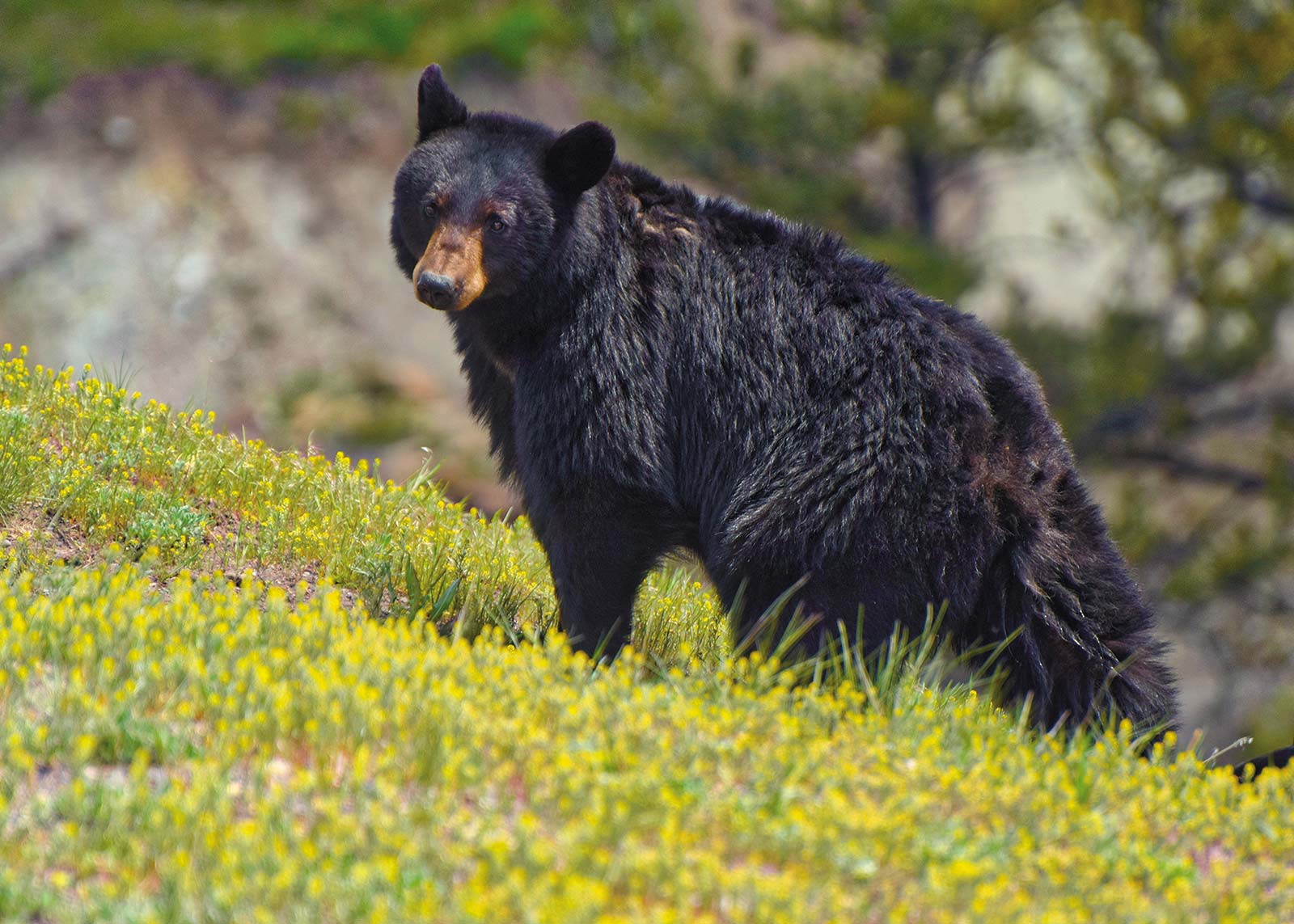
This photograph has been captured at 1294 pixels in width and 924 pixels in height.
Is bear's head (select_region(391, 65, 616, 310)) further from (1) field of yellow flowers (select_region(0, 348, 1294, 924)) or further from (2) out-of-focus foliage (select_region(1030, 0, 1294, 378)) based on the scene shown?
(2) out-of-focus foliage (select_region(1030, 0, 1294, 378))

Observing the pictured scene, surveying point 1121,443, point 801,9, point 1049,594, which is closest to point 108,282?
point 801,9

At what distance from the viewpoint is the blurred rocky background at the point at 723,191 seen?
50.3ft

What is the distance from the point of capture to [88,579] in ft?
14.7

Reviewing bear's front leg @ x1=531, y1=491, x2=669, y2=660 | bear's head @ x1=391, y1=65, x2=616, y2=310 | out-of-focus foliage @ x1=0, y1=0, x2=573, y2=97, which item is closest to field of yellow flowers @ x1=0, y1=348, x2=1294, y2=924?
bear's front leg @ x1=531, y1=491, x2=669, y2=660

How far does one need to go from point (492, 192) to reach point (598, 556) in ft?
4.58

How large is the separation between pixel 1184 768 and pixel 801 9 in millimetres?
13961

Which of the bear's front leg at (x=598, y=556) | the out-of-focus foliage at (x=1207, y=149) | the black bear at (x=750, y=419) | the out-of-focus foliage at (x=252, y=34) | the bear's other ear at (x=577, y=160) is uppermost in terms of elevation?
the out-of-focus foliage at (x=1207, y=149)

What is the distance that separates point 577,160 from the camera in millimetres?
5430

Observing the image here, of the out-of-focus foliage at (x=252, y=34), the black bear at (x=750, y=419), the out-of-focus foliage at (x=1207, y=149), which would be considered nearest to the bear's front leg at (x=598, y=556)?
the black bear at (x=750, y=419)

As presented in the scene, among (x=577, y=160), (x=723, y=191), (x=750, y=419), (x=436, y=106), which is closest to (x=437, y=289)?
(x=577, y=160)

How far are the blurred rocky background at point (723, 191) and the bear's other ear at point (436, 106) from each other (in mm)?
9018

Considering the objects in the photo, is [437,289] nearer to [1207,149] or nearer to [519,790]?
[519,790]

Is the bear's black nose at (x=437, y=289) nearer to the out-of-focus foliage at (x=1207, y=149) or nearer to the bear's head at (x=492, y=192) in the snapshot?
the bear's head at (x=492, y=192)

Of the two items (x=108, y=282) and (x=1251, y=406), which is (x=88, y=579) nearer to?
(x=108, y=282)
